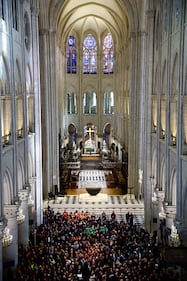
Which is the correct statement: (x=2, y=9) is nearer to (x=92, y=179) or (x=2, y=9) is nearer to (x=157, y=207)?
(x=157, y=207)

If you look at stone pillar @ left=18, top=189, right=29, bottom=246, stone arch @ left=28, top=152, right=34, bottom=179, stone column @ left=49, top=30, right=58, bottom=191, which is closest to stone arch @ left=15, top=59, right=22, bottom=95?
stone arch @ left=28, top=152, right=34, bottom=179

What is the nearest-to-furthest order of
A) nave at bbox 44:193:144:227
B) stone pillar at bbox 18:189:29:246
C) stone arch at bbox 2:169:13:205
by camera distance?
stone arch at bbox 2:169:13:205, stone pillar at bbox 18:189:29:246, nave at bbox 44:193:144:227

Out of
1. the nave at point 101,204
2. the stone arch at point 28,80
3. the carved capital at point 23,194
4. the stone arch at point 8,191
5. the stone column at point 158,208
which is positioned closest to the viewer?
the stone arch at point 8,191

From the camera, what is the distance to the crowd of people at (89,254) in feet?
64.9

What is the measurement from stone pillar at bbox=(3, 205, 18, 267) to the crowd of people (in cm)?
60

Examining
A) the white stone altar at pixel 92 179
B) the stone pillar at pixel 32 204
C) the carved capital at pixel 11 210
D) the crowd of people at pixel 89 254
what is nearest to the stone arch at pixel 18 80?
the stone pillar at pixel 32 204

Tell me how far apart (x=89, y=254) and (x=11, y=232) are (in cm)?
426

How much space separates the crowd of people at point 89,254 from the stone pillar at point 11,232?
60 centimetres

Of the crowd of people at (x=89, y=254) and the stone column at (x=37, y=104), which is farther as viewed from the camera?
the stone column at (x=37, y=104)

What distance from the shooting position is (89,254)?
22.3 metres

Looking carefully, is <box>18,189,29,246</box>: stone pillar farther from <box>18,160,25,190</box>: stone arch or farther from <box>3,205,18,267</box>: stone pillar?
<box>3,205,18,267</box>: stone pillar

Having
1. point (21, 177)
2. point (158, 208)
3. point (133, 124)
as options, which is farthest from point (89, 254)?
point (133, 124)

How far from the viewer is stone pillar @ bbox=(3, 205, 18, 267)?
70.8ft

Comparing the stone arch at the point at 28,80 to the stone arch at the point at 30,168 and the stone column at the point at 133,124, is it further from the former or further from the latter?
the stone column at the point at 133,124
